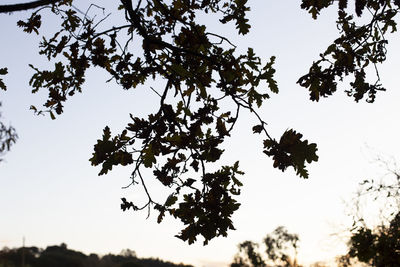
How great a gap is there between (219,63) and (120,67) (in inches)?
50.5

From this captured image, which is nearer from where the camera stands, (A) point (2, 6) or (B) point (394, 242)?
(A) point (2, 6)

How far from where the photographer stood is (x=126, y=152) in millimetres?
3316

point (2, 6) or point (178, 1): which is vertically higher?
point (178, 1)

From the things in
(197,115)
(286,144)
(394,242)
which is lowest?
(394,242)

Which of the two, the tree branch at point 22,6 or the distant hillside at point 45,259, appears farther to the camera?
the distant hillside at point 45,259

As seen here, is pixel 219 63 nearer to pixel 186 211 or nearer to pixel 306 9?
pixel 306 9

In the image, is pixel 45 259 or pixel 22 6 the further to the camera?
pixel 45 259

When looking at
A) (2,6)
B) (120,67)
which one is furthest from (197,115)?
(2,6)

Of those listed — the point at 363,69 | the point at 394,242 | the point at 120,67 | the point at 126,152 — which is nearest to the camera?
the point at 126,152

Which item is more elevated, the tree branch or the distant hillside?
the distant hillside

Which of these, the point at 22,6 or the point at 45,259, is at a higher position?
the point at 45,259

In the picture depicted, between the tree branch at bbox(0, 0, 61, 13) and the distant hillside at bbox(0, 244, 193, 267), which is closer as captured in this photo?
the tree branch at bbox(0, 0, 61, 13)

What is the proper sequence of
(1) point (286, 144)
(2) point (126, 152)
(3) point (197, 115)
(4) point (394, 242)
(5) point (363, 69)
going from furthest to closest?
(4) point (394, 242) → (5) point (363, 69) → (3) point (197, 115) → (2) point (126, 152) → (1) point (286, 144)

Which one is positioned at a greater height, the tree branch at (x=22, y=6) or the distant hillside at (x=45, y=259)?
the distant hillside at (x=45, y=259)
